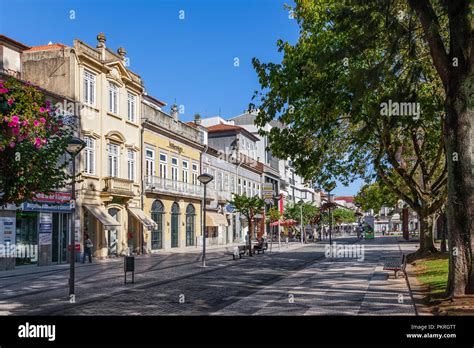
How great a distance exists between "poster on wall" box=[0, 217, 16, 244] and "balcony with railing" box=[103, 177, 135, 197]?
8.02 metres

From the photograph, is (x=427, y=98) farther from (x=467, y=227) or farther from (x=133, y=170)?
(x=133, y=170)

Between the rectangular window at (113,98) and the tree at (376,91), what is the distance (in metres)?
15.0

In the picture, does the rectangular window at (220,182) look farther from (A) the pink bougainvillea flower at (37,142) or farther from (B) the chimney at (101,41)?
(A) the pink bougainvillea flower at (37,142)

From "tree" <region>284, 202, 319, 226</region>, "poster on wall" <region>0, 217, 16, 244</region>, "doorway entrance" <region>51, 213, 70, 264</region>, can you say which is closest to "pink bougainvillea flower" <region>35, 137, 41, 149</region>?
"poster on wall" <region>0, 217, 16, 244</region>

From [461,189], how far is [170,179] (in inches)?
1247

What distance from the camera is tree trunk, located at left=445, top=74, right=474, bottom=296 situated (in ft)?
35.2

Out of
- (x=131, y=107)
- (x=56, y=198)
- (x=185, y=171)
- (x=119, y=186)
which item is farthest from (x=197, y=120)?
(x=56, y=198)

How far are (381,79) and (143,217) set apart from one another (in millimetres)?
25398

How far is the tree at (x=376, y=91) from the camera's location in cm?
1089

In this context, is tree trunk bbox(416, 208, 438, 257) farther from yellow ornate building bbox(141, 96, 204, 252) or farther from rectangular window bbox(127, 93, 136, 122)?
rectangular window bbox(127, 93, 136, 122)

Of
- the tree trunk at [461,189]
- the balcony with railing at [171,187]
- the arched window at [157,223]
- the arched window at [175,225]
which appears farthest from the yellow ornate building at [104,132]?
the tree trunk at [461,189]

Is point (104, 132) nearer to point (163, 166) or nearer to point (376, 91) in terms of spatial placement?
point (163, 166)

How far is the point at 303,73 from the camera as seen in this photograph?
1698cm
